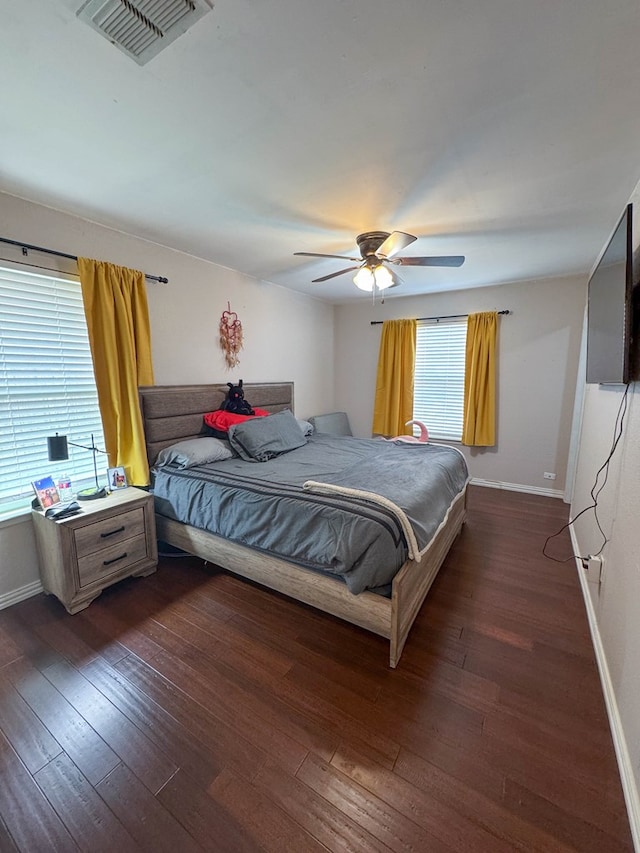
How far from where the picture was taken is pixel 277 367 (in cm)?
418

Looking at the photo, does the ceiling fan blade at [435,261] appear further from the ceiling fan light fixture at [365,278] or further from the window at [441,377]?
the window at [441,377]

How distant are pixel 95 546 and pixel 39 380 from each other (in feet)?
3.85

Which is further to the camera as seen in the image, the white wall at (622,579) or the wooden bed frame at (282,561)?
the wooden bed frame at (282,561)

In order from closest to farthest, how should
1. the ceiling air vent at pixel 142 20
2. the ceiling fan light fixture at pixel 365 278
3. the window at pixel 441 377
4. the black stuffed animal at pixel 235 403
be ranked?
1. the ceiling air vent at pixel 142 20
2. the ceiling fan light fixture at pixel 365 278
3. the black stuffed animal at pixel 235 403
4. the window at pixel 441 377

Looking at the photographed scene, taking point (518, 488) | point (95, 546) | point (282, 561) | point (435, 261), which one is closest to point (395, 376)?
point (518, 488)

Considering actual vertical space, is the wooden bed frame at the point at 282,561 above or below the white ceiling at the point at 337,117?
below

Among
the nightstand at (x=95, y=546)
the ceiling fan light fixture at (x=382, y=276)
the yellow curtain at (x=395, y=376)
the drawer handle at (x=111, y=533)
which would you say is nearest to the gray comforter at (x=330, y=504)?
the nightstand at (x=95, y=546)

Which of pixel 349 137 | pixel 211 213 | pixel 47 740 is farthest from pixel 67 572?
pixel 349 137

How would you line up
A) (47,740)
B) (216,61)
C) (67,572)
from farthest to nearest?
(67,572), (47,740), (216,61)

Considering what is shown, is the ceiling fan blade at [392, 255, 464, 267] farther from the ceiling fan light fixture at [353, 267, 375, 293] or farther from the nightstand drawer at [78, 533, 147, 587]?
the nightstand drawer at [78, 533, 147, 587]

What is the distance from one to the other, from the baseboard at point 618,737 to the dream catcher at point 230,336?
11.5 feet

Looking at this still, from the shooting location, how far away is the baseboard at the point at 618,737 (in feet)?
3.49

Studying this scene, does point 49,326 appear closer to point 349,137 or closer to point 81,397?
point 81,397

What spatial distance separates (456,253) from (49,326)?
127 inches
